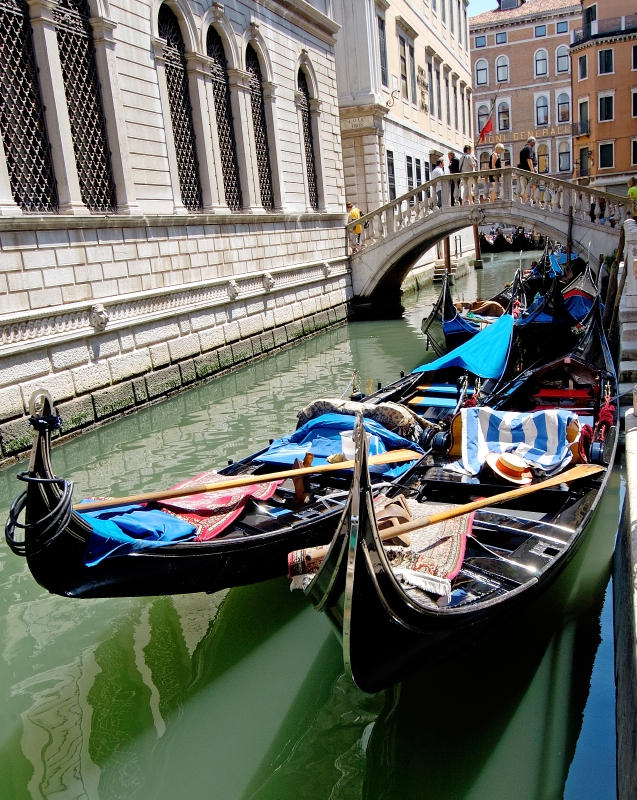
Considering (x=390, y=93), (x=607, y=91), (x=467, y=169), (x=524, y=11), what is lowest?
(x=467, y=169)

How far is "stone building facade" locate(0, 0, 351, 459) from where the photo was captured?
5.67 m

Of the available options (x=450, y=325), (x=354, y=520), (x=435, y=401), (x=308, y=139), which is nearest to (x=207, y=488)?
(x=354, y=520)

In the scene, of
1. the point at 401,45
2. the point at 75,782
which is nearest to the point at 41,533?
the point at 75,782

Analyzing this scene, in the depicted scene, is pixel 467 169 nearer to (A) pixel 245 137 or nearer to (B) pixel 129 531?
(A) pixel 245 137

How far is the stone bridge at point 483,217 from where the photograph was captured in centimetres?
1016

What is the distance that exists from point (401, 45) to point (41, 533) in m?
15.5

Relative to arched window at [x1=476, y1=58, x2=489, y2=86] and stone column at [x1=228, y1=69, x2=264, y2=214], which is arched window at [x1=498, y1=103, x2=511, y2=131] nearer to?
arched window at [x1=476, y1=58, x2=489, y2=86]

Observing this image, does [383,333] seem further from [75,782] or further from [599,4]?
[599,4]

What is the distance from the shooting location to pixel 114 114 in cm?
650

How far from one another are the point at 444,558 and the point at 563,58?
35.6 meters

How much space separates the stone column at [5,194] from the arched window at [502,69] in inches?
1296

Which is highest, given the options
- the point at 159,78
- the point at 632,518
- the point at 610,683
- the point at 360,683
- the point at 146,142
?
the point at 159,78

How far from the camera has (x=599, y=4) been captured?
23.6 m

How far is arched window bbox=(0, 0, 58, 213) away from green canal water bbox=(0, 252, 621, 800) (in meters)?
3.33
